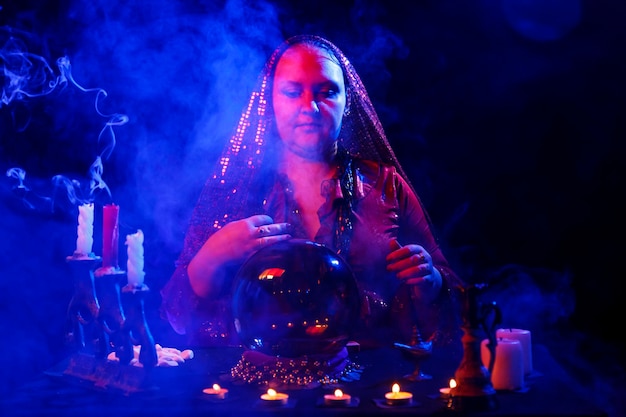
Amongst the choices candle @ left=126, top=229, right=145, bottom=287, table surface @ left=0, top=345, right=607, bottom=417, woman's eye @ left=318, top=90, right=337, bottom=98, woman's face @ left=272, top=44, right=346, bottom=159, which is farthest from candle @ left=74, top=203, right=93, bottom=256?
woman's eye @ left=318, top=90, right=337, bottom=98

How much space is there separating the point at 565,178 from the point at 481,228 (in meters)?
0.47

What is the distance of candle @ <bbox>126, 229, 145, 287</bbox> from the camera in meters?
1.95

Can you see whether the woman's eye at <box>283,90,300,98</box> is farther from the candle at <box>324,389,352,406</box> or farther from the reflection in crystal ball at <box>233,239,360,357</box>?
the candle at <box>324,389,352,406</box>

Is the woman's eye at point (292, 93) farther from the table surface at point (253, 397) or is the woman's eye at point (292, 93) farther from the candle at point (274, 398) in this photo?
the candle at point (274, 398)

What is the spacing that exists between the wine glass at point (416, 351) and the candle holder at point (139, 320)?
714 millimetres

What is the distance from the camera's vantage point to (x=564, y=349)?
3.40m

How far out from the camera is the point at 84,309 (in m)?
2.19

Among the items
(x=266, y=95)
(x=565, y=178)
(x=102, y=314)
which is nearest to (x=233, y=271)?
(x=102, y=314)

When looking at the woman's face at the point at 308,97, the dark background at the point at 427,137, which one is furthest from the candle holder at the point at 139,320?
the dark background at the point at 427,137

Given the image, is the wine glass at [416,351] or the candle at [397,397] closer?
the candle at [397,397]

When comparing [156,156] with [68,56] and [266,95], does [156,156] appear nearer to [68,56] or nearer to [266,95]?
[68,56]

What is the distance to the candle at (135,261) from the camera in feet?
6.40

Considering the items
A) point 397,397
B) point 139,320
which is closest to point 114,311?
point 139,320

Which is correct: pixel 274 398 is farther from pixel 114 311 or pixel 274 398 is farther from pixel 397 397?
pixel 114 311
